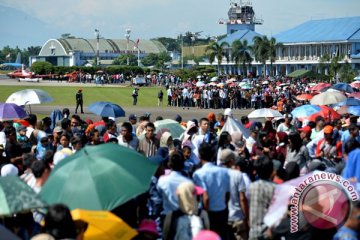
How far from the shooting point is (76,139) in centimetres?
1167

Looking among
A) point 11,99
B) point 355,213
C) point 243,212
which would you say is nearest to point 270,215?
point 243,212

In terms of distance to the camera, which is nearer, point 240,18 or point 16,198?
point 16,198

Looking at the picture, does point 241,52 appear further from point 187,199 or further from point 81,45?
point 81,45

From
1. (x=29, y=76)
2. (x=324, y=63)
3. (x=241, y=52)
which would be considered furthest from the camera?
(x=241, y=52)

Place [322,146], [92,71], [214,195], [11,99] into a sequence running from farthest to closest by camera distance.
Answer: [92,71], [11,99], [322,146], [214,195]

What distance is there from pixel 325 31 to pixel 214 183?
3631 inches

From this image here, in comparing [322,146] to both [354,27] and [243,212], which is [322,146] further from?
[354,27]

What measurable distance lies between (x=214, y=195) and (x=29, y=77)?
282 ft

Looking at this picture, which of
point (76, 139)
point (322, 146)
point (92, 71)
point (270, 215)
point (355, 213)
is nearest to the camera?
point (355, 213)

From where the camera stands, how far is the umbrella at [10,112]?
56.1 ft

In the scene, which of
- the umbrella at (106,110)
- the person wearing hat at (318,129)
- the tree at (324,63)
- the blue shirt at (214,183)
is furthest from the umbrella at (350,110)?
the tree at (324,63)

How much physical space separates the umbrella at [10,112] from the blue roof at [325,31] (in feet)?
255

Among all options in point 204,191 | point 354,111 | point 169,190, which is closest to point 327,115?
point 354,111

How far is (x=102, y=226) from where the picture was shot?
265 inches
